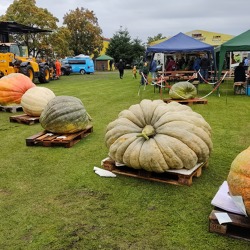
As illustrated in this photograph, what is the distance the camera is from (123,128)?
15.1 feet

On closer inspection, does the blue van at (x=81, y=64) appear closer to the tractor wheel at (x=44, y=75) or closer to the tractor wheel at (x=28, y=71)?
the tractor wheel at (x=44, y=75)

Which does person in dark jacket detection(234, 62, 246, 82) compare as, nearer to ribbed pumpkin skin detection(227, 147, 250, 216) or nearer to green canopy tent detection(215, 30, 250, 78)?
green canopy tent detection(215, 30, 250, 78)

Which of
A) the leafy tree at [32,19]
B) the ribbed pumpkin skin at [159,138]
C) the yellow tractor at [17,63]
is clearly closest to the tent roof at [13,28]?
the yellow tractor at [17,63]

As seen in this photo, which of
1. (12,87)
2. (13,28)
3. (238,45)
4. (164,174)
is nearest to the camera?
(164,174)

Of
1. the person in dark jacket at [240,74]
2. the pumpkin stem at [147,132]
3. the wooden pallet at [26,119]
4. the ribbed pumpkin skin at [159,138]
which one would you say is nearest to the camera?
the ribbed pumpkin skin at [159,138]

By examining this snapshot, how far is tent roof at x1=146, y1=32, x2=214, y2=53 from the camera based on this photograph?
47.6 ft

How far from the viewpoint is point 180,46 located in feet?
49.1

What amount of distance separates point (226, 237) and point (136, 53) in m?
51.3

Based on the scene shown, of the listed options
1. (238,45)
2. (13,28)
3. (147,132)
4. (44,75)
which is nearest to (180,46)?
(238,45)

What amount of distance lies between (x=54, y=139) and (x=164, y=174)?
2655 mm

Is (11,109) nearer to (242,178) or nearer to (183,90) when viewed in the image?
(183,90)

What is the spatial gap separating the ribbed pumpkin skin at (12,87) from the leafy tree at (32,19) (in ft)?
85.1

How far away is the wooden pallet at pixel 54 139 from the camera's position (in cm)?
607

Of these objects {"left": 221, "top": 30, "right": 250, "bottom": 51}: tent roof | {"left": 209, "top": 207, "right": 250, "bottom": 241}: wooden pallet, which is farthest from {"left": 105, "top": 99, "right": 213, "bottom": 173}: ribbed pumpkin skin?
{"left": 221, "top": 30, "right": 250, "bottom": 51}: tent roof
